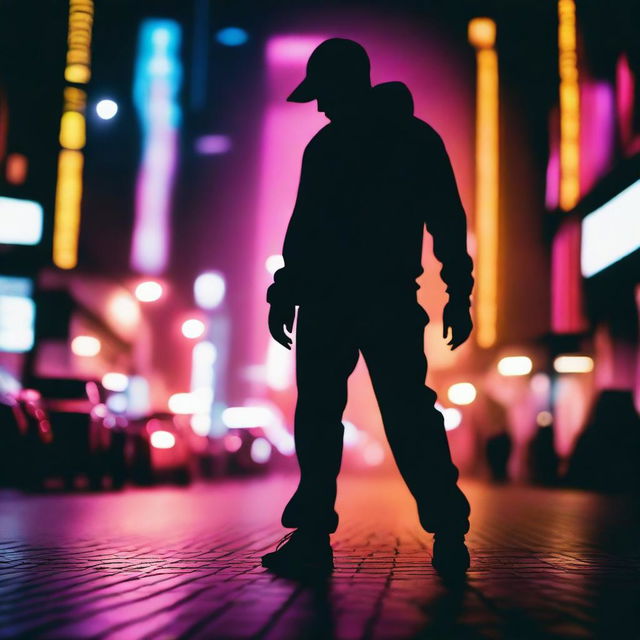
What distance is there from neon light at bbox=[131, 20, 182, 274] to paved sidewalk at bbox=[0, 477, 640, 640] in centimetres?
2862

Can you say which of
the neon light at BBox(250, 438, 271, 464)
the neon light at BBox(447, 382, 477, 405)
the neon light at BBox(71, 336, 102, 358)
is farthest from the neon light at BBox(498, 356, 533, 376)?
the neon light at BBox(71, 336, 102, 358)

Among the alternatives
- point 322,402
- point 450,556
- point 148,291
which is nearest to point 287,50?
point 148,291

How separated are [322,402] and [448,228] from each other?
2.94 ft

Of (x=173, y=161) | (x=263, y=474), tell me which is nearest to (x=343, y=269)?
(x=263, y=474)

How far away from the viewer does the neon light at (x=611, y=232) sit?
643 inches

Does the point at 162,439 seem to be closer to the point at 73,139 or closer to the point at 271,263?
the point at 73,139

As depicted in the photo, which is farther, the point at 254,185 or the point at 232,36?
the point at 254,185

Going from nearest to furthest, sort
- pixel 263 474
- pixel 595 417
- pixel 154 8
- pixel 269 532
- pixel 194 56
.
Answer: pixel 269 532 < pixel 595 417 < pixel 263 474 < pixel 154 8 < pixel 194 56

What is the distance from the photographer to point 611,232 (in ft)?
59.5

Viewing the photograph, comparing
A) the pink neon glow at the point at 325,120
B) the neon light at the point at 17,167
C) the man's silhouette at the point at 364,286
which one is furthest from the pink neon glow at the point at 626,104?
the man's silhouette at the point at 364,286

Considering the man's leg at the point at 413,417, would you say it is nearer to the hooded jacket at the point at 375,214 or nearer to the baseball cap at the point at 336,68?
the hooded jacket at the point at 375,214

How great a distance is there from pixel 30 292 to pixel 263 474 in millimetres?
11323

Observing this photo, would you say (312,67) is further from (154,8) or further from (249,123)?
(249,123)

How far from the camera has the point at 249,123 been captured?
178 feet
